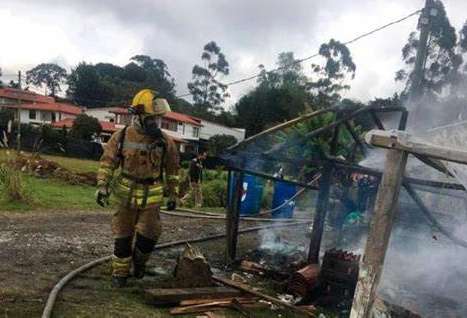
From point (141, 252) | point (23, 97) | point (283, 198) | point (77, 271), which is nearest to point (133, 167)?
point (141, 252)

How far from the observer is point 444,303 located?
645cm

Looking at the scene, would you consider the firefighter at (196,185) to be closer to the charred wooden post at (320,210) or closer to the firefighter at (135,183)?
the charred wooden post at (320,210)

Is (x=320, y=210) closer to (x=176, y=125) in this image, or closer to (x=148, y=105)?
(x=148, y=105)

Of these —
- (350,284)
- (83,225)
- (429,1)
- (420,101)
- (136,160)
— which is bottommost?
(83,225)

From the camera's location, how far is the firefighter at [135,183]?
221 inches

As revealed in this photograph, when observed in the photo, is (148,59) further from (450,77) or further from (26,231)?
(26,231)

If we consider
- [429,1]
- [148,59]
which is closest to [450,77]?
[429,1]

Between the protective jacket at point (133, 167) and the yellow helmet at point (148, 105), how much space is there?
20 cm

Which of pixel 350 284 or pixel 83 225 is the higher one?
pixel 350 284

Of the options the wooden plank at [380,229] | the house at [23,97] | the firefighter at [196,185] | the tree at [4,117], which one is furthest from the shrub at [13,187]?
the house at [23,97]

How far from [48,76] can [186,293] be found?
94304 mm

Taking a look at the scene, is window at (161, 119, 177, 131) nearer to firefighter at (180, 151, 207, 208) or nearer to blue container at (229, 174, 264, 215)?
firefighter at (180, 151, 207, 208)

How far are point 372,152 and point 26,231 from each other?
542cm

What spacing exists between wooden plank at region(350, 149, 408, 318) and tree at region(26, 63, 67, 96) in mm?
93807
